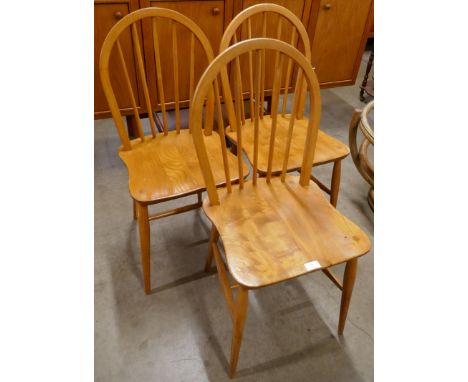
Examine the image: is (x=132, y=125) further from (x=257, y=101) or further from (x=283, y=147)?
(x=257, y=101)

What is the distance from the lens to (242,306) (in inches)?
36.9

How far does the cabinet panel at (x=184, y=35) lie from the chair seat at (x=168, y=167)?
54cm

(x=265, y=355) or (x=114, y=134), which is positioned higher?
(x=114, y=134)

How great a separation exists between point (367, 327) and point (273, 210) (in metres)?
0.65

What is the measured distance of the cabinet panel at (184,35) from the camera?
1608mm

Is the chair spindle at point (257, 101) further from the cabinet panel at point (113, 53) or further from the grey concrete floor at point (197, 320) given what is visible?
the cabinet panel at point (113, 53)

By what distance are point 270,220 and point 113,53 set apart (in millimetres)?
1211

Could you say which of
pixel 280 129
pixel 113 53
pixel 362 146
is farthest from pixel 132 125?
pixel 362 146

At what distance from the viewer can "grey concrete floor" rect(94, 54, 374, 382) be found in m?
1.16

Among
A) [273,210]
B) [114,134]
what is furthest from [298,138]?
[114,134]

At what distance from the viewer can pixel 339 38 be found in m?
2.13

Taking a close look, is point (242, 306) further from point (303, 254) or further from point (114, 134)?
point (114, 134)

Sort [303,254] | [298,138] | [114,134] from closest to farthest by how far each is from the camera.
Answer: [303,254] → [298,138] → [114,134]

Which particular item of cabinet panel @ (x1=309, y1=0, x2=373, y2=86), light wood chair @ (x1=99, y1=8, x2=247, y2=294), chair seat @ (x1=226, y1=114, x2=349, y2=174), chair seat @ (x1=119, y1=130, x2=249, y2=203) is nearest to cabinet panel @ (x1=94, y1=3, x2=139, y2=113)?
light wood chair @ (x1=99, y1=8, x2=247, y2=294)
